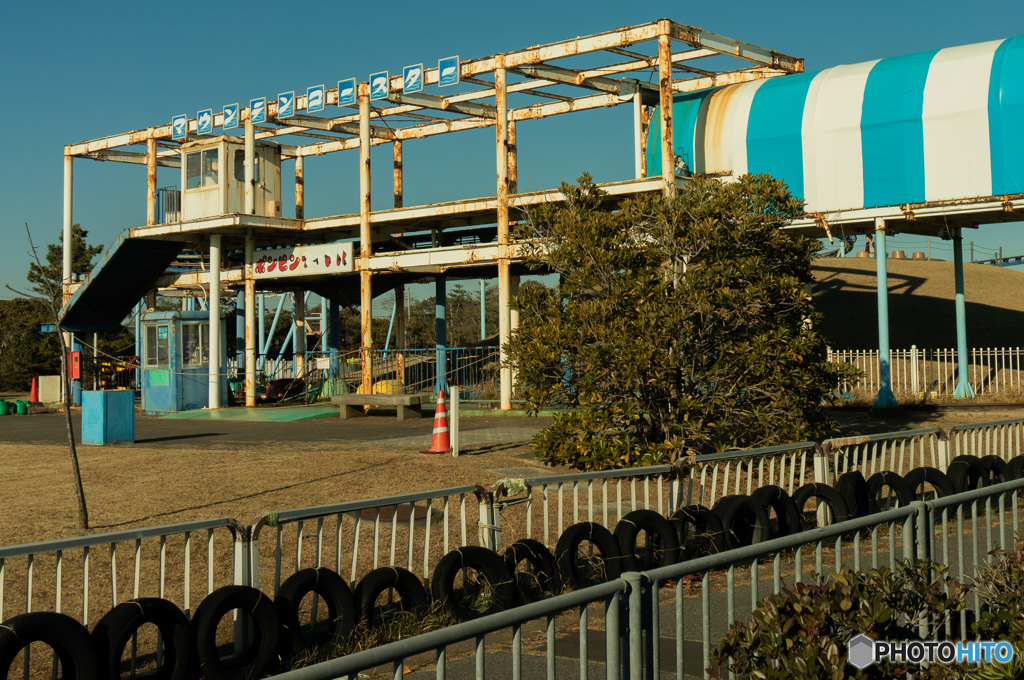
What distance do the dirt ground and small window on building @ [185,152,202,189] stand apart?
1028 centimetres

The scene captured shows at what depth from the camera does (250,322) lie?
27172mm

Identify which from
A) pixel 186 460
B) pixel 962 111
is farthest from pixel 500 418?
pixel 962 111

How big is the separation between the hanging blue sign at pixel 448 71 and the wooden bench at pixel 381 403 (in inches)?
312

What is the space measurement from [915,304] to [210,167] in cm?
2841

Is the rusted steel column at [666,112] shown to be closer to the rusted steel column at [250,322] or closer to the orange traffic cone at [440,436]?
the orange traffic cone at [440,436]

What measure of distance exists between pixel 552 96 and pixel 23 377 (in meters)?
31.4

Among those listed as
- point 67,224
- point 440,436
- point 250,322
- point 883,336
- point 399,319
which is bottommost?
point 440,436

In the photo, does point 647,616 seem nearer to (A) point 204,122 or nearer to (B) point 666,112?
(B) point 666,112

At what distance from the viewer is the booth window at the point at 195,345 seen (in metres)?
26.1

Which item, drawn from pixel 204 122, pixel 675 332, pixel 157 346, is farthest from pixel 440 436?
pixel 204 122

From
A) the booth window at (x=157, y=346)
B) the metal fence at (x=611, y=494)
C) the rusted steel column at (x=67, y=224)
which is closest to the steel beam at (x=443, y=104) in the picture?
the booth window at (x=157, y=346)

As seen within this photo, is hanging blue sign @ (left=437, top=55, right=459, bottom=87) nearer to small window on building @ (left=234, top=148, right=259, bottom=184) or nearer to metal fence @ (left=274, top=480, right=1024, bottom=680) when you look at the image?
small window on building @ (left=234, top=148, right=259, bottom=184)

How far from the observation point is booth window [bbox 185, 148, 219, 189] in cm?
2756


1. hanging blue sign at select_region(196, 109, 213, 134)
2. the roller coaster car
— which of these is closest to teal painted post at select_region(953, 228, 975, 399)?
the roller coaster car
